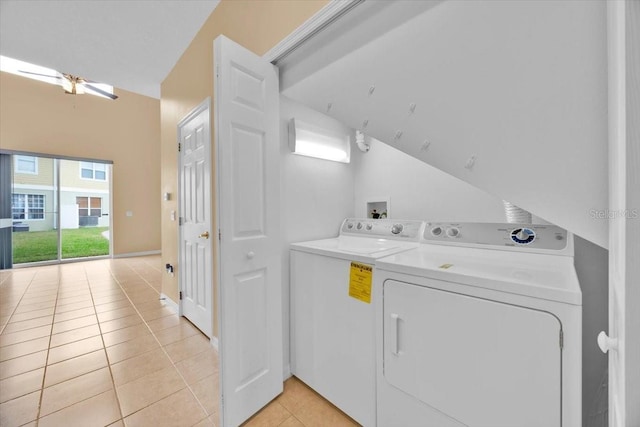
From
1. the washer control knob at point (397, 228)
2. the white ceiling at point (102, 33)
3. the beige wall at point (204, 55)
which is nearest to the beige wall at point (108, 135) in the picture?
the white ceiling at point (102, 33)

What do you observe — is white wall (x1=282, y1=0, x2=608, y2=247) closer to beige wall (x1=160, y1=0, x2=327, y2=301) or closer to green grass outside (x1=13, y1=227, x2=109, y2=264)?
beige wall (x1=160, y1=0, x2=327, y2=301)

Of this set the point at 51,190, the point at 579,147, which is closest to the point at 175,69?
the point at 579,147

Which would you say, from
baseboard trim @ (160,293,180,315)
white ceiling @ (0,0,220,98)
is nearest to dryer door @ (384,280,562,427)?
baseboard trim @ (160,293,180,315)

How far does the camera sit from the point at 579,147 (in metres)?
0.75

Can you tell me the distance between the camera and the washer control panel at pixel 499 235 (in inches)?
43.6

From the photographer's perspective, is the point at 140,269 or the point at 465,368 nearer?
the point at 465,368

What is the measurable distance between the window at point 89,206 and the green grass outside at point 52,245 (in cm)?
38

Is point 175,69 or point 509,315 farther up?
point 175,69

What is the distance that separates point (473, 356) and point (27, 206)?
7.85 metres

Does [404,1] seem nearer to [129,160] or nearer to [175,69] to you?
[175,69]

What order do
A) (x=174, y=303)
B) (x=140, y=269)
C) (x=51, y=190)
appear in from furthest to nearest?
(x=51, y=190)
(x=140, y=269)
(x=174, y=303)

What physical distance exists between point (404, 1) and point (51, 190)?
7442mm

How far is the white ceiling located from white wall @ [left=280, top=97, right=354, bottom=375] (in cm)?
153

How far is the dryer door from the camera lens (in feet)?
2.48
